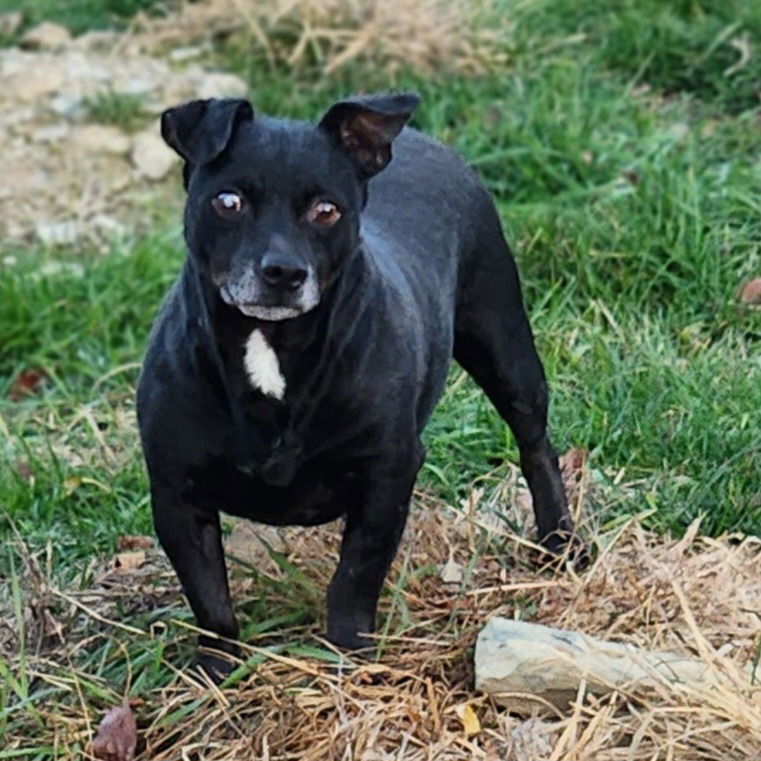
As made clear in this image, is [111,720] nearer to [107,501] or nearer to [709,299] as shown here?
[107,501]

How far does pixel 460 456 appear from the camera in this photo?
5.21 metres

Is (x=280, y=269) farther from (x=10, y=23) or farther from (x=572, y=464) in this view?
(x=10, y=23)

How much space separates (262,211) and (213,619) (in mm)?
922

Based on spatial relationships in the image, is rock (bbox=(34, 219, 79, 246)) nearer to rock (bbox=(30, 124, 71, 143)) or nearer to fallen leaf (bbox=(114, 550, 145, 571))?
rock (bbox=(30, 124, 71, 143))

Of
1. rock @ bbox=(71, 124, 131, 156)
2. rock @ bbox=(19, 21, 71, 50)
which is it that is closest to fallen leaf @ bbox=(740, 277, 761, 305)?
rock @ bbox=(71, 124, 131, 156)

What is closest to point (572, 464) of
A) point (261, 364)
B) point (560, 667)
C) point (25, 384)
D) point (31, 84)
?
point (560, 667)

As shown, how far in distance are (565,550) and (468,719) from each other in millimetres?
707

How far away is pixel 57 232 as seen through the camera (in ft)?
25.6

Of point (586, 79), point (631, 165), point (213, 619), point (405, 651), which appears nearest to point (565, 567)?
point (405, 651)

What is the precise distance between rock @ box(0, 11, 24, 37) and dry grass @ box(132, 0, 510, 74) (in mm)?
1175

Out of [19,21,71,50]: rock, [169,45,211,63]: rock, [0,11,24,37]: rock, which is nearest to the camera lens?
[169,45,211,63]: rock

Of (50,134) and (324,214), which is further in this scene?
(50,134)

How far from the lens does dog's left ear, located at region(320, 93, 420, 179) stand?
3.79m

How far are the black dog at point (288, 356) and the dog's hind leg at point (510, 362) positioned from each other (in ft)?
1.20
